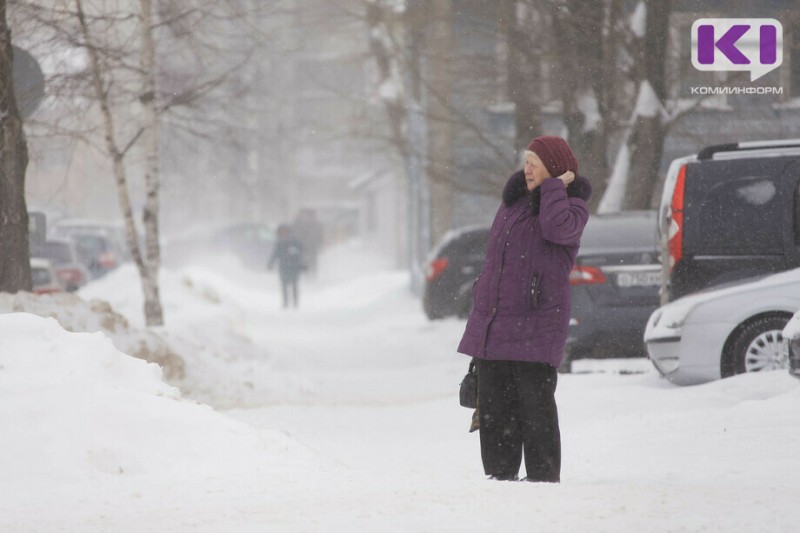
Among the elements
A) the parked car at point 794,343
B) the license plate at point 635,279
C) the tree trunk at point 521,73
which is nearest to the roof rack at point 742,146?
the parked car at point 794,343

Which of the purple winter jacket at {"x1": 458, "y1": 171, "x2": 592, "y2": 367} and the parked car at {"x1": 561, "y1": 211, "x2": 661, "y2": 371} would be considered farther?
the parked car at {"x1": 561, "y1": 211, "x2": 661, "y2": 371}

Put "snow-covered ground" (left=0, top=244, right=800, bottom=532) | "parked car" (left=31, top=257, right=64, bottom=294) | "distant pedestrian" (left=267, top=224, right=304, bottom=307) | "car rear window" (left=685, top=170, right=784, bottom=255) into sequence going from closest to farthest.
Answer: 1. "snow-covered ground" (left=0, top=244, right=800, bottom=532)
2. "car rear window" (left=685, top=170, right=784, bottom=255)
3. "parked car" (left=31, top=257, right=64, bottom=294)
4. "distant pedestrian" (left=267, top=224, right=304, bottom=307)

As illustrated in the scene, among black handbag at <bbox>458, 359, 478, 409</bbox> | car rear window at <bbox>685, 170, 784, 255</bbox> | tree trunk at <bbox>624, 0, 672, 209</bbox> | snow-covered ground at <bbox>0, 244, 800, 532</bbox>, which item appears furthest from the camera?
tree trunk at <bbox>624, 0, 672, 209</bbox>

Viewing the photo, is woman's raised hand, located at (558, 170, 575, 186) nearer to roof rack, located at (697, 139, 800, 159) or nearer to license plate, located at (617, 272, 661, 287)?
roof rack, located at (697, 139, 800, 159)

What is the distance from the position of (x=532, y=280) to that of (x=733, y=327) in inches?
167

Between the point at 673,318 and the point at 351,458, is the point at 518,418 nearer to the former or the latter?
the point at 351,458

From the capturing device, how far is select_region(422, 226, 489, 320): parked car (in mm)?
19125

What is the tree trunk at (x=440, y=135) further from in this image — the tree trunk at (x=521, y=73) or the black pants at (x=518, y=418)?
the black pants at (x=518, y=418)

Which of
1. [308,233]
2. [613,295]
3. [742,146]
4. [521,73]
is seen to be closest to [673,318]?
[742,146]

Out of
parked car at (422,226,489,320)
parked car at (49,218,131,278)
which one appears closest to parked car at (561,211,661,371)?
parked car at (422,226,489,320)

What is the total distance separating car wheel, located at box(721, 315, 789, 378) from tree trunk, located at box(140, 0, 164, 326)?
27.6 feet

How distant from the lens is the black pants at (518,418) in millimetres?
5711

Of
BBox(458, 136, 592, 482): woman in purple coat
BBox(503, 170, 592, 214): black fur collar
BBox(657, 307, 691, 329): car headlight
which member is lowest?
BBox(657, 307, 691, 329): car headlight

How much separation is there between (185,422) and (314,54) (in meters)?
76.8
